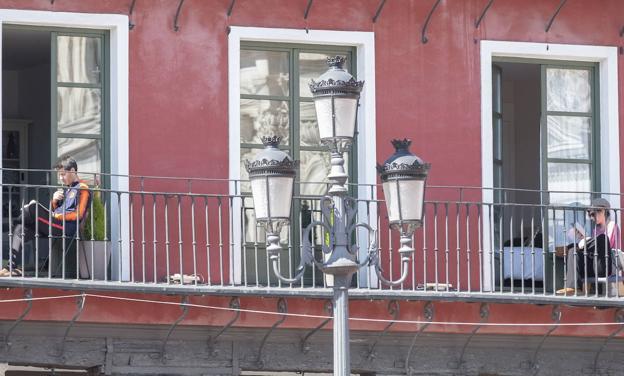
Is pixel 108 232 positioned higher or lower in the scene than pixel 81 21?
lower

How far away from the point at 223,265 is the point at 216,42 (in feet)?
7.30

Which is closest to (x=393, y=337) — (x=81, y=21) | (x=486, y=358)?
(x=486, y=358)

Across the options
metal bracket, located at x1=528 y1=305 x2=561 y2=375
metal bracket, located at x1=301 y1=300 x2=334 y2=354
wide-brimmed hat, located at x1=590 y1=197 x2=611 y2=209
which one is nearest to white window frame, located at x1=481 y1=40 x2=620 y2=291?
wide-brimmed hat, located at x1=590 y1=197 x2=611 y2=209

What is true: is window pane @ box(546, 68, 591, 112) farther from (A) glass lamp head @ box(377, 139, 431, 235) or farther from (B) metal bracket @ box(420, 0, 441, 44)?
(A) glass lamp head @ box(377, 139, 431, 235)

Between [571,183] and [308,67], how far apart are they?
318 centimetres

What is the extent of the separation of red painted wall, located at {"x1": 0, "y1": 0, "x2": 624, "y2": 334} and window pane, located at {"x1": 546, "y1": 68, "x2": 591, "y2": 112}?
0.39 meters

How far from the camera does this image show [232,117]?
19688 mm

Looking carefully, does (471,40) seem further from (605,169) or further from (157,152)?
(157,152)

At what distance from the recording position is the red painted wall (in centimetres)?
1939

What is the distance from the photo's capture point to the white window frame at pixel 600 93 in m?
20.6

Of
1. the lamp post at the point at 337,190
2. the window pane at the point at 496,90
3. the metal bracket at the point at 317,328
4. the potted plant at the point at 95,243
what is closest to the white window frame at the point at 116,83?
the potted plant at the point at 95,243

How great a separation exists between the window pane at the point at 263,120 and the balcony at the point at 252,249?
0.61 meters

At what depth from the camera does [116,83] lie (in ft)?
63.4

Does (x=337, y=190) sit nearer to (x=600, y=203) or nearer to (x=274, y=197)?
(x=274, y=197)
